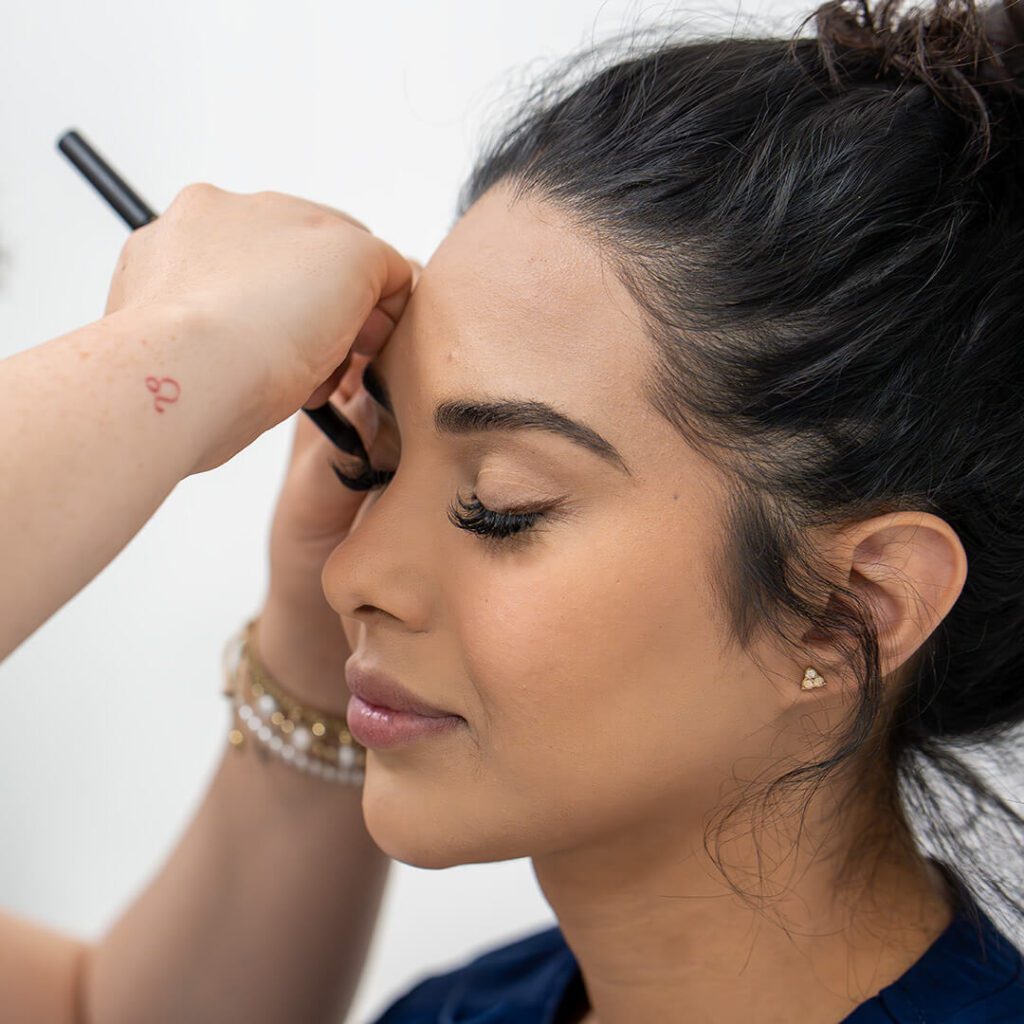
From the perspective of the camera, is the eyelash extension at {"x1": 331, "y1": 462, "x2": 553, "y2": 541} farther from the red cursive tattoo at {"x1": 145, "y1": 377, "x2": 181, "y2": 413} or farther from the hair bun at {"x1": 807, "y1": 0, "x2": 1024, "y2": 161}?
the hair bun at {"x1": 807, "y1": 0, "x2": 1024, "y2": 161}

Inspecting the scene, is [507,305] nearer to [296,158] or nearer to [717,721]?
[717,721]

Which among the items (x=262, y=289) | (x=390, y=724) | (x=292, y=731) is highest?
(x=262, y=289)

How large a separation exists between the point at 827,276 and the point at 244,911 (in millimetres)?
703

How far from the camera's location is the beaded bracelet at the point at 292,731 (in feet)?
3.45

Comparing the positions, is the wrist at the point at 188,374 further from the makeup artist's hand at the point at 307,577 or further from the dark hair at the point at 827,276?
the makeup artist's hand at the point at 307,577

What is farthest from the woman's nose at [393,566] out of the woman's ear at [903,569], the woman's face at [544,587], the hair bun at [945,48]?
the hair bun at [945,48]

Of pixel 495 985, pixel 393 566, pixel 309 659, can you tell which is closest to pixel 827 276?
pixel 393 566

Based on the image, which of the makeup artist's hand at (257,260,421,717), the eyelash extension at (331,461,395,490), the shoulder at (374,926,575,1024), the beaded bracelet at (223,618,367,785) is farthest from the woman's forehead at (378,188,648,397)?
the shoulder at (374,926,575,1024)

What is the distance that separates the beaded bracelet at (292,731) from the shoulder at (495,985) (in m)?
0.20

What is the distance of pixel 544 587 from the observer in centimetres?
70

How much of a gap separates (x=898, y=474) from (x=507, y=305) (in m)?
0.24

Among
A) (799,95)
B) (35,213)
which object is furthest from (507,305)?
(35,213)

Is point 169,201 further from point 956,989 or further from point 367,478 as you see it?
point 956,989

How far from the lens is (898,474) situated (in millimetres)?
720
